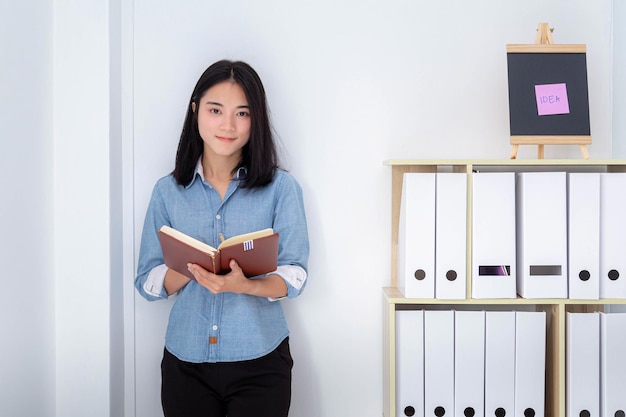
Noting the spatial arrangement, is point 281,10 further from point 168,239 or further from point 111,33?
point 168,239

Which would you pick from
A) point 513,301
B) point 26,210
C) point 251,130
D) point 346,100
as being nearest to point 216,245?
point 251,130

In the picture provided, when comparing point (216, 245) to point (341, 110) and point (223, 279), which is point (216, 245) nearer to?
point (223, 279)

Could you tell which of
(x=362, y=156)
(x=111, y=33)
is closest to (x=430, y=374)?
(x=362, y=156)

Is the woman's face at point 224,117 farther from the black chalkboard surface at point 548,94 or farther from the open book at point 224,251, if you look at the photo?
the black chalkboard surface at point 548,94

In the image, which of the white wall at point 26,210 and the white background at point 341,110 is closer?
the white wall at point 26,210

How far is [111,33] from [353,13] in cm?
83

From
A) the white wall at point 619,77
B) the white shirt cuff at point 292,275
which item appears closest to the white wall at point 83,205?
Result: the white shirt cuff at point 292,275

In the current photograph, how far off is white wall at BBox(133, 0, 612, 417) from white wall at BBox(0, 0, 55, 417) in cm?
32

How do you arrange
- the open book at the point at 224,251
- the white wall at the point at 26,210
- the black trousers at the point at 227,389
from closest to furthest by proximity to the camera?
1. the open book at the point at 224,251
2. the white wall at the point at 26,210
3. the black trousers at the point at 227,389

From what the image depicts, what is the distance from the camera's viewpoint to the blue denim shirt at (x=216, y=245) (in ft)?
6.04

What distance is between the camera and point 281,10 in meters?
2.15

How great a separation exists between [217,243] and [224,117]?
396 millimetres

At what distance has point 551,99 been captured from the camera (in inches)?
77.0

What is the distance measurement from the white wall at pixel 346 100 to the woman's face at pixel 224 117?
9.8 inches
